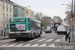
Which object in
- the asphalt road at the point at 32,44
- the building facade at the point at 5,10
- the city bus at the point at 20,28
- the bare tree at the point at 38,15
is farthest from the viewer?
the bare tree at the point at 38,15

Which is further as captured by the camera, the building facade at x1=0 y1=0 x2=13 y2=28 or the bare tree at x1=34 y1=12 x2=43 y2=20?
the bare tree at x1=34 y1=12 x2=43 y2=20

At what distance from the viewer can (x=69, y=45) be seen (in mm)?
12180

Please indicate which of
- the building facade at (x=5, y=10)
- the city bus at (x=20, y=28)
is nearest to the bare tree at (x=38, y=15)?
the building facade at (x=5, y=10)

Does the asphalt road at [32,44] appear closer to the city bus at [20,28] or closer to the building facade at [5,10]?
the city bus at [20,28]

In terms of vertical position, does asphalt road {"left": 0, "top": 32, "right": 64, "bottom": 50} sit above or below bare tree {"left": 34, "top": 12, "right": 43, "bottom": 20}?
below

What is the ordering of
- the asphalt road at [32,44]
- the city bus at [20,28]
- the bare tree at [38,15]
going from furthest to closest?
the bare tree at [38,15] → the city bus at [20,28] → the asphalt road at [32,44]

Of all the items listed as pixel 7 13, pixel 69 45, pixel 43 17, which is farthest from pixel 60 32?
pixel 43 17

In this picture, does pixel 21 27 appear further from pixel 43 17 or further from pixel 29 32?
pixel 43 17

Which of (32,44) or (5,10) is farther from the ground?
(5,10)

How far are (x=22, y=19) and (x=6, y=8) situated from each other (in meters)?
28.7

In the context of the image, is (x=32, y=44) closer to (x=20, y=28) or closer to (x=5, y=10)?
(x=20, y=28)

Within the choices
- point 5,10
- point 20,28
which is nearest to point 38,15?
point 5,10

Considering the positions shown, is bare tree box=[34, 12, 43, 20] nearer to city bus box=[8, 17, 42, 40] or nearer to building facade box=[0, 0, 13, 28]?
building facade box=[0, 0, 13, 28]

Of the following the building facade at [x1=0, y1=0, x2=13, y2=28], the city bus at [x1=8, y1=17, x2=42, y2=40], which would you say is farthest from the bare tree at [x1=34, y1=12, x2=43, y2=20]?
the city bus at [x1=8, y1=17, x2=42, y2=40]
